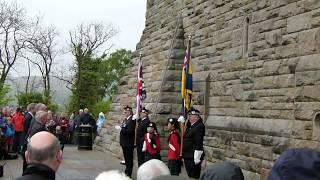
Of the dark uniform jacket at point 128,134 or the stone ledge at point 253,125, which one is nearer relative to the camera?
the stone ledge at point 253,125

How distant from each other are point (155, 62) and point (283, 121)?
6.96 m

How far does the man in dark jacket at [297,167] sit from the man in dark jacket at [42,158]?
1.83 m

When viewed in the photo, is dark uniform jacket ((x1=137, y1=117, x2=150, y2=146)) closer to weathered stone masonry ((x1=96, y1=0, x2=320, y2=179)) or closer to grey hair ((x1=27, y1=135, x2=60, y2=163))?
weathered stone masonry ((x1=96, y1=0, x2=320, y2=179))

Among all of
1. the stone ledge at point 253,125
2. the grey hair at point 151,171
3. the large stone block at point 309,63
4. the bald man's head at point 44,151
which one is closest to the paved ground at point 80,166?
the stone ledge at point 253,125

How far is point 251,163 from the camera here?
33.7 ft

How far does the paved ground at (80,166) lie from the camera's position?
12570 mm

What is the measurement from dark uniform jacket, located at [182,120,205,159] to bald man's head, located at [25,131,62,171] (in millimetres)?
6818

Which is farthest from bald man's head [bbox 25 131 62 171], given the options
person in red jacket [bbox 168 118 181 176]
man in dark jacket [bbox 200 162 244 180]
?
person in red jacket [bbox 168 118 181 176]

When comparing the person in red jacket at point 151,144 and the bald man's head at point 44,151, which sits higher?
the bald man's head at point 44,151

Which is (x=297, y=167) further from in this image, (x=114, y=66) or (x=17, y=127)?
(x=114, y=66)

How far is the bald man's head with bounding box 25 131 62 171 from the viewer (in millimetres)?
3641

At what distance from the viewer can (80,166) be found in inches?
578

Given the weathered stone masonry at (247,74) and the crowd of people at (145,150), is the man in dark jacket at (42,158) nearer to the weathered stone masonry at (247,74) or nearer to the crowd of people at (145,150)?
the crowd of people at (145,150)

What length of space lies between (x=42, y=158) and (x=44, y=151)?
0.17ft
